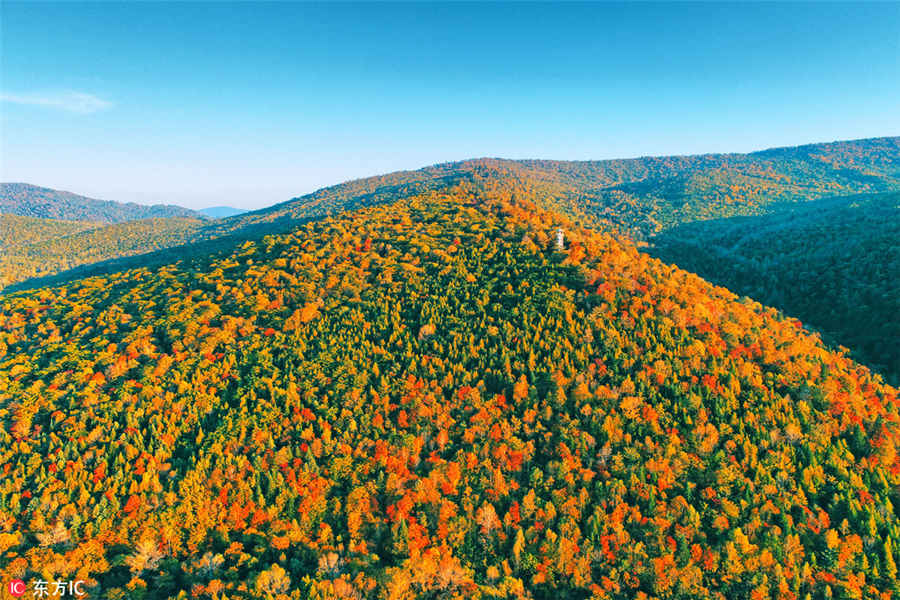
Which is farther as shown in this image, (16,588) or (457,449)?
(457,449)

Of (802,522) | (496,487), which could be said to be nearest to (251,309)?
(496,487)

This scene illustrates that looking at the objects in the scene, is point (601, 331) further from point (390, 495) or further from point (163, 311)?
point (163, 311)

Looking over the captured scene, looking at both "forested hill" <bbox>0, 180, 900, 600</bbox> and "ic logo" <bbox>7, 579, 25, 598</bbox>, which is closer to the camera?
"ic logo" <bbox>7, 579, 25, 598</bbox>

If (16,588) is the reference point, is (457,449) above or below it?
below

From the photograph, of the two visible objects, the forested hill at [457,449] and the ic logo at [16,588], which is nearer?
the ic logo at [16,588]
